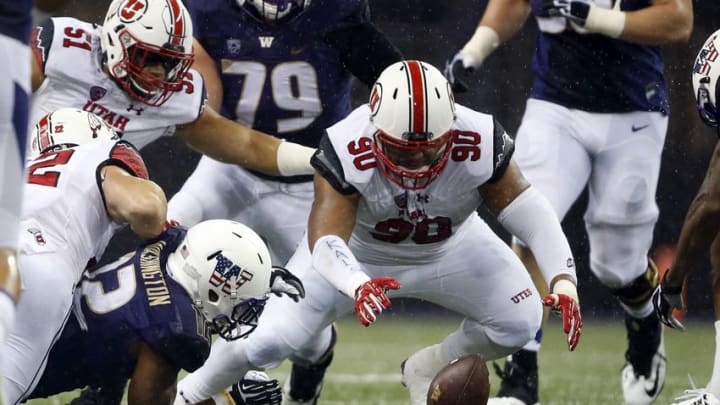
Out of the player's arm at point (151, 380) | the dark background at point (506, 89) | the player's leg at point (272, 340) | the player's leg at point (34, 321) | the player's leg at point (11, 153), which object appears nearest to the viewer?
the player's leg at point (11, 153)

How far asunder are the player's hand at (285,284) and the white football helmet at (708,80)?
4.13ft

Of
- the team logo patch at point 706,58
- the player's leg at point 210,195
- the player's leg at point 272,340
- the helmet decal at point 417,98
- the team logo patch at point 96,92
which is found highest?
the team logo patch at point 706,58

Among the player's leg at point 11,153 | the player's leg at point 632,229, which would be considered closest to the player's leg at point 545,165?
the player's leg at point 632,229

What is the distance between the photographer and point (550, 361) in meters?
6.92

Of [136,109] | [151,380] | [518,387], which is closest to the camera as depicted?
[151,380]

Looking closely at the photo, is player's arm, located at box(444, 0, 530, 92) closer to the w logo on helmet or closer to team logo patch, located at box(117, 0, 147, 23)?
team logo patch, located at box(117, 0, 147, 23)

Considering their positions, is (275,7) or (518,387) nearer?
(518,387)

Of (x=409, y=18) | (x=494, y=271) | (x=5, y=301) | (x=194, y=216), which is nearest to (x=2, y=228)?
(x=5, y=301)

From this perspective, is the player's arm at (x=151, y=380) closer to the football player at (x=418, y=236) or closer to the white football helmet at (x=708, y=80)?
the football player at (x=418, y=236)

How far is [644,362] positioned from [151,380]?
7.39ft

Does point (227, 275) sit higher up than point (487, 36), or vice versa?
point (227, 275)

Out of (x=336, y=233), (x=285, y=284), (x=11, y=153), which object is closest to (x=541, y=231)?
(x=336, y=233)

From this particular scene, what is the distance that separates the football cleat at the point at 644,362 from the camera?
510 cm

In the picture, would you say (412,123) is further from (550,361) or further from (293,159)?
(550,361)
